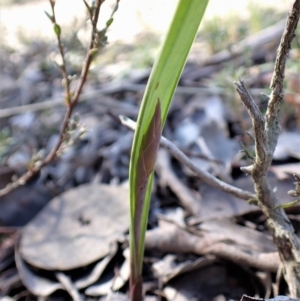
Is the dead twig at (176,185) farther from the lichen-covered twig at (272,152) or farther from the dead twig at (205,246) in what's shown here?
the lichen-covered twig at (272,152)

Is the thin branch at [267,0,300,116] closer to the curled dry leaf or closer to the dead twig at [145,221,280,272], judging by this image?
the dead twig at [145,221,280,272]

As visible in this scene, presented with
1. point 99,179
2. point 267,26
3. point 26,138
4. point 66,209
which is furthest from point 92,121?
point 267,26

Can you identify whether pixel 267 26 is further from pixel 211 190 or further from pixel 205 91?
pixel 211 190

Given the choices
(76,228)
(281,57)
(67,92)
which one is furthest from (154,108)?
(76,228)

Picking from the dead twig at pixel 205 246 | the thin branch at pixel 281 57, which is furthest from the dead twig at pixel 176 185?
the thin branch at pixel 281 57

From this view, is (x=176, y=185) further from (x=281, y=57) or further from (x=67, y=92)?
(x=281, y=57)

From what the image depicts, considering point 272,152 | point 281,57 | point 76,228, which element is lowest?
point 76,228

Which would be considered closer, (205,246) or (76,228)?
(205,246)
